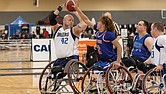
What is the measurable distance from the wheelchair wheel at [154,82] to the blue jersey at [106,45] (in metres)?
0.68

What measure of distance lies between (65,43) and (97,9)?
2424cm

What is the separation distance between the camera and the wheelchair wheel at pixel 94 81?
5.31 meters

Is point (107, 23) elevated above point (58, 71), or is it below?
above

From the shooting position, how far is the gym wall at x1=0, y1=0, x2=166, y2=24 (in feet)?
97.3

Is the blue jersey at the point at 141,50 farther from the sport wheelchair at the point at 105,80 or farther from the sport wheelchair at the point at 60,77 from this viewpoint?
the sport wheelchair at the point at 60,77

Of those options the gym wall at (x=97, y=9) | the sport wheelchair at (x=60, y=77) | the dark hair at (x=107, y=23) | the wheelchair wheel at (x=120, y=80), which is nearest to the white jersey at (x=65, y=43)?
the sport wheelchair at (x=60, y=77)

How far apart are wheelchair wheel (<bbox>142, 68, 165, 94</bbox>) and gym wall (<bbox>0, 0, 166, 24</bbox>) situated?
24.7 m

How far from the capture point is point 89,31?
83.8ft

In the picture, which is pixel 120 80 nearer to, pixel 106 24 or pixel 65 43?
pixel 106 24

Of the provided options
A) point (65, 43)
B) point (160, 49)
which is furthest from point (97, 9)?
point (160, 49)

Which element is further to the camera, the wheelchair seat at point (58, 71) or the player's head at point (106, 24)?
the wheelchair seat at point (58, 71)

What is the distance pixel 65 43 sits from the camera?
6168 millimetres

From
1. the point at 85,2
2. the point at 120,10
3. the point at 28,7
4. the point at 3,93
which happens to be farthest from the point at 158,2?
the point at 3,93

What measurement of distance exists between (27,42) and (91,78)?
18.8 m
